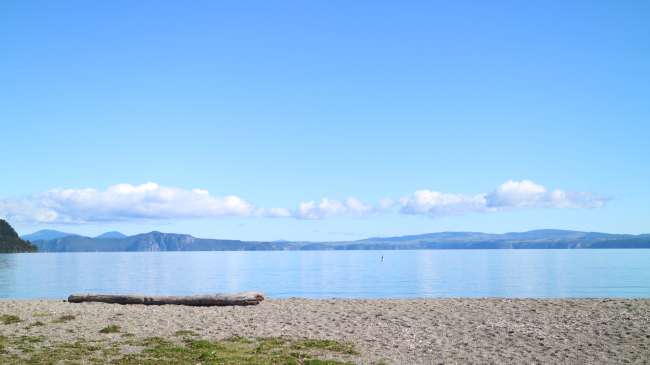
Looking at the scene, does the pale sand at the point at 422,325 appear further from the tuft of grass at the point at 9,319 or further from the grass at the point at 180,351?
the grass at the point at 180,351

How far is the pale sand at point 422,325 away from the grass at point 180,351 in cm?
106

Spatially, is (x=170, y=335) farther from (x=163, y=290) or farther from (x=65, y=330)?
(x=163, y=290)

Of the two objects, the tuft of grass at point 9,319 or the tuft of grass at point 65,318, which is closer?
the tuft of grass at point 9,319

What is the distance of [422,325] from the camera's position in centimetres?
2188

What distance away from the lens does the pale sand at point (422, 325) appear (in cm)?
1712

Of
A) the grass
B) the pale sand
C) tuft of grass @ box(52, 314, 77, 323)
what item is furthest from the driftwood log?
the grass

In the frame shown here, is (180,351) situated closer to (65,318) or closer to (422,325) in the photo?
(422,325)

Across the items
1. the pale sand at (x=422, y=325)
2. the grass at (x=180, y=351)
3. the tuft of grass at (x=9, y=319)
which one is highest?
the tuft of grass at (x=9, y=319)

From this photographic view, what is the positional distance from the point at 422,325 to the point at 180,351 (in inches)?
373

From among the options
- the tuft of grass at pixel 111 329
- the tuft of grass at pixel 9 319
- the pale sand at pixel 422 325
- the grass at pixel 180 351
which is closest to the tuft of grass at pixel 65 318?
the pale sand at pixel 422 325

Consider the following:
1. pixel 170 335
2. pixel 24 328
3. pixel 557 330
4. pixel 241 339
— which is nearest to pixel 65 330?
pixel 24 328

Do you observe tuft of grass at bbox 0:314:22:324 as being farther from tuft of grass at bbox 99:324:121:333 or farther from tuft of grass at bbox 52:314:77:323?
tuft of grass at bbox 99:324:121:333

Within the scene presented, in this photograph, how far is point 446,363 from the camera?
15.8m

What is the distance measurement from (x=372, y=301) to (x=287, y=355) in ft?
50.3
